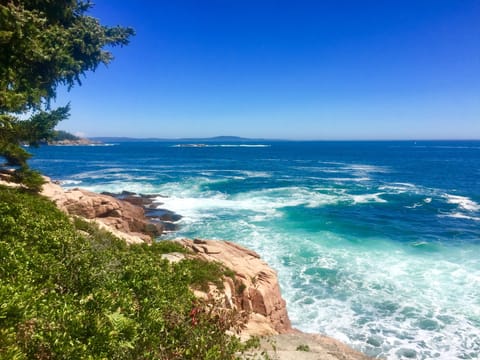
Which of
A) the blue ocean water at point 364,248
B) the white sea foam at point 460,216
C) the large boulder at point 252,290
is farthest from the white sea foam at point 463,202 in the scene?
the large boulder at point 252,290

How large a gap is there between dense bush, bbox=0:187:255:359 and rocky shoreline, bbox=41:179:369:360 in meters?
1.51

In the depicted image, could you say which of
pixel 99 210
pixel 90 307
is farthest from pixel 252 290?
pixel 99 210

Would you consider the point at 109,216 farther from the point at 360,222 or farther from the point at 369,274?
the point at 360,222

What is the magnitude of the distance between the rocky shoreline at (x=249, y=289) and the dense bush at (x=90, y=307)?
1513 mm

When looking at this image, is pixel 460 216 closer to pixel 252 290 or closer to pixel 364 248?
pixel 364 248

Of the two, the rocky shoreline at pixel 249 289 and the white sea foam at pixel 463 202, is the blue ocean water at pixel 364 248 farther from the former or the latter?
the rocky shoreline at pixel 249 289

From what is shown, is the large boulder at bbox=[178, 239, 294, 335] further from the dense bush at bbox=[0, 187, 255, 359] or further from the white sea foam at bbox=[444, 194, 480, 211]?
the white sea foam at bbox=[444, 194, 480, 211]

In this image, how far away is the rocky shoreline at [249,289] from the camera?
1055cm

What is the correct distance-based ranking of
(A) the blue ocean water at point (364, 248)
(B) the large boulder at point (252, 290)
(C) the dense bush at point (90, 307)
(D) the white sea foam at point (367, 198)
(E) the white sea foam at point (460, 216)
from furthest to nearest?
(D) the white sea foam at point (367, 198) → (E) the white sea foam at point (460, 216) → (A) the blue ocean water at point (364, 248) → (B) the large boulder at point (252, 290) → (C) the dense bush at point (90, 307)

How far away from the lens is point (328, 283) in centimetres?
1923

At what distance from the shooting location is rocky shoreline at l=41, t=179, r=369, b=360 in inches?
416

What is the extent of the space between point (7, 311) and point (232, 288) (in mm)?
10333

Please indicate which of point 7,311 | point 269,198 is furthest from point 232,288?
point 269,198

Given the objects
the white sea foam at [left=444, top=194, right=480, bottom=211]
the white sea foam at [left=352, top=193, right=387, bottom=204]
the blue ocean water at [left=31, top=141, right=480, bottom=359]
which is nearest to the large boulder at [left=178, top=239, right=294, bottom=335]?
the blue ocean water at [left=31, top=141, right=480, bottom=359]
